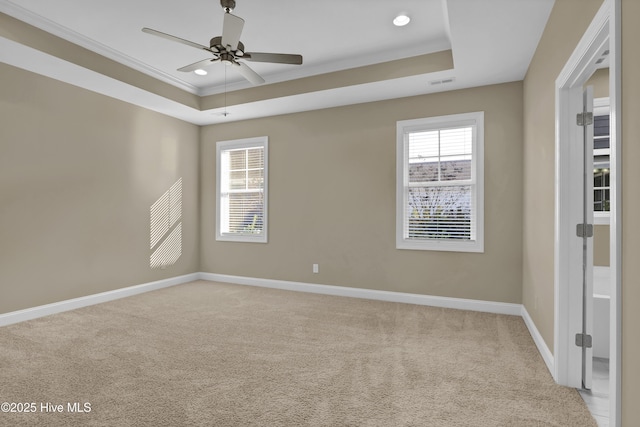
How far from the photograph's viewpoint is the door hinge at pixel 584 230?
2334mm

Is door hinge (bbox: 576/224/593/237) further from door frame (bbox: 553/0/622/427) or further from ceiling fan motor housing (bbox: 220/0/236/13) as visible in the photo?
ceiling fan motor housing (bbox: 220/0/236/13)

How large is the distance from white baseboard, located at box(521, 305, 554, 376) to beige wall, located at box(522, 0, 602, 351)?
0.05 meters

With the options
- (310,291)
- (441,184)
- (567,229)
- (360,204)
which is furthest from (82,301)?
(567,229)

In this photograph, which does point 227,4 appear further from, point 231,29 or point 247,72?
point 247,72

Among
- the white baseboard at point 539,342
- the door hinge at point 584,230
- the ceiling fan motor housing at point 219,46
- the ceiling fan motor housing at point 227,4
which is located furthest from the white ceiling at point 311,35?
the white baseboard at point 539,342

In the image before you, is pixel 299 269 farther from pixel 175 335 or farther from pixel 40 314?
pixel 40 314

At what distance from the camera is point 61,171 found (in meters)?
4.16

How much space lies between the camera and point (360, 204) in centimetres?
495

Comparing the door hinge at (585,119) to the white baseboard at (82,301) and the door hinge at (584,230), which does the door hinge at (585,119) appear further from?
the white baseboard at (82,301)

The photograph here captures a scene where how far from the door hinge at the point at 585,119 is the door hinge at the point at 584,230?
686 millimetres

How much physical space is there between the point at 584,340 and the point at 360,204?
301 cm

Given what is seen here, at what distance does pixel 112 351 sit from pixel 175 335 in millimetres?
547

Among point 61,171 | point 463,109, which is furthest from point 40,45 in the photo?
point 463,109
